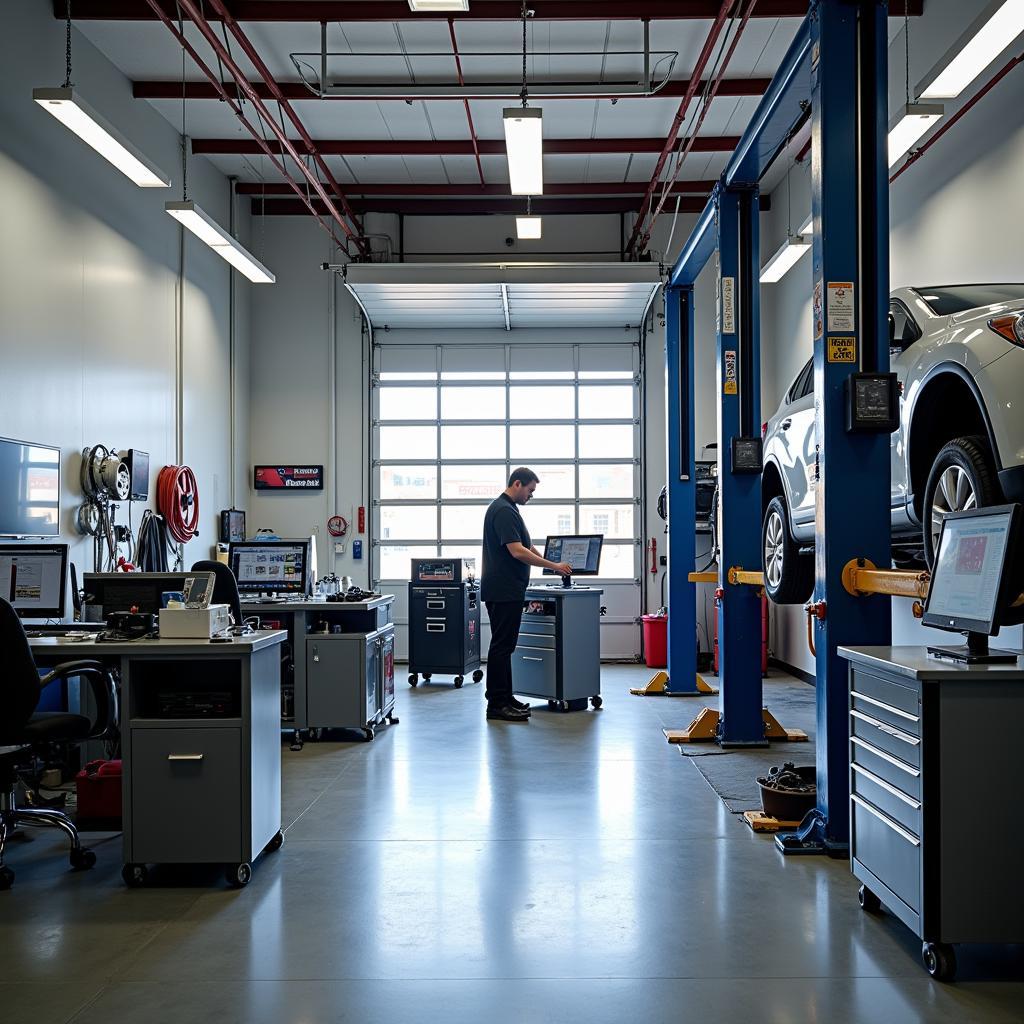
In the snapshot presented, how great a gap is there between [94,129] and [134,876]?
13.2 feet

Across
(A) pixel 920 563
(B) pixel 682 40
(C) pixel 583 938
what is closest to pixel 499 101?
(B) pixel 682 40

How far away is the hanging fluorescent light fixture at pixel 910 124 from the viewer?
4809 millimetres

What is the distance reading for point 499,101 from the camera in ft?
26.7

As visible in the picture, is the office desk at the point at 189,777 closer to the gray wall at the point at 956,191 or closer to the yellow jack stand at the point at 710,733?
the yellow jack stand at the point at 710,733

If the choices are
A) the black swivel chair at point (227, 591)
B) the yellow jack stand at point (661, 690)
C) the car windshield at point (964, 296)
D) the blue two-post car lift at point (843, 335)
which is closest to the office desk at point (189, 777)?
the black swivel chair at point (227, 591)

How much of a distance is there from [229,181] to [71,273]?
12.7ft

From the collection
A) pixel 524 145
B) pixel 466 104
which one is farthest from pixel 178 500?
pixel 524 145

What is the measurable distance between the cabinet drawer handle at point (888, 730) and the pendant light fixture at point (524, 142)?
12.5 feet

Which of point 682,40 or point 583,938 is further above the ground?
point 682,40

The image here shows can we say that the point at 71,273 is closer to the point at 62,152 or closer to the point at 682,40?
the point at 62,152

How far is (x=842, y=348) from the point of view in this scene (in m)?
3.92

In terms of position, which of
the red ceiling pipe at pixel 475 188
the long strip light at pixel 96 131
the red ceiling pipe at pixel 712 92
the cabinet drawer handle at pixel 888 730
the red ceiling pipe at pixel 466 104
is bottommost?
the cabinet drawer handle at pixel 888 730

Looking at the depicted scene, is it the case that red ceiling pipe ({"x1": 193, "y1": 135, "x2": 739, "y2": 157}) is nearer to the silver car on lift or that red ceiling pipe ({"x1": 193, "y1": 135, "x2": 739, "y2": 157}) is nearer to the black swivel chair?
the silver car on lift

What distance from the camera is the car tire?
5.98m
